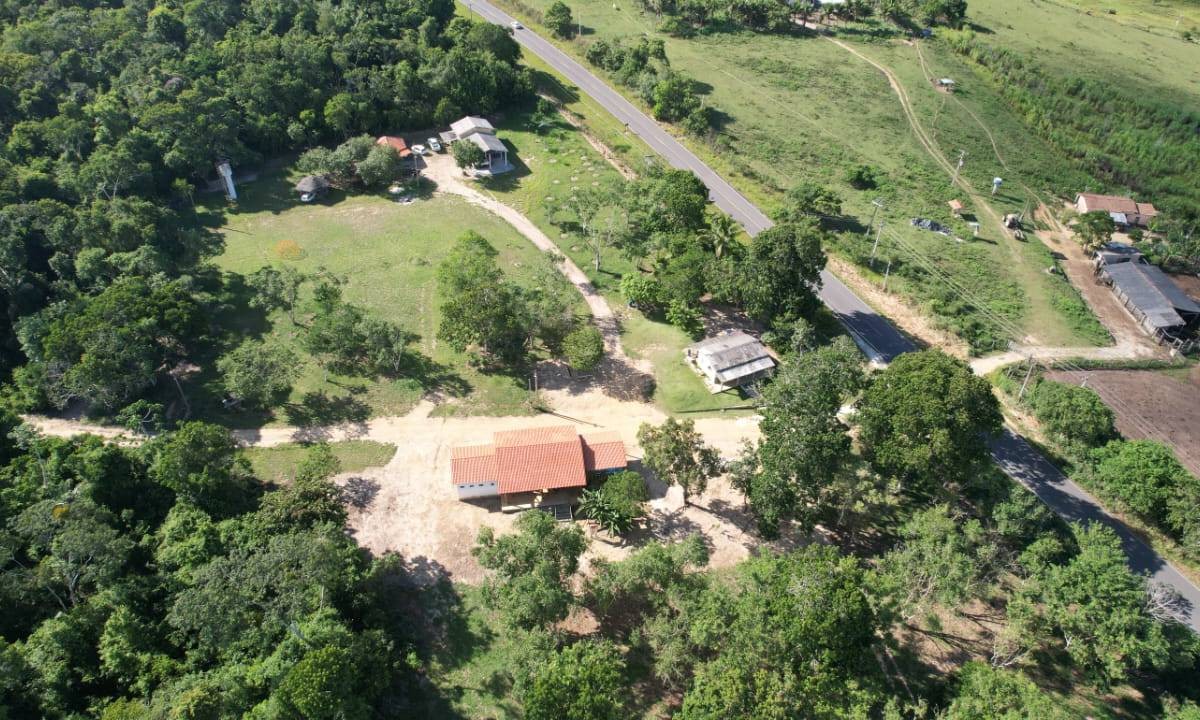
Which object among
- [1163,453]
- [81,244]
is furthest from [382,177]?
[1163,453]

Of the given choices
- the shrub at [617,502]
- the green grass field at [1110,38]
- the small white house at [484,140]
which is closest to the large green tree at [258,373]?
the shrub at [617,502]

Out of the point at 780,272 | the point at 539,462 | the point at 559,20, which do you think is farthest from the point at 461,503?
the point at 559,20

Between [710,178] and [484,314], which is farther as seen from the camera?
[710,178]

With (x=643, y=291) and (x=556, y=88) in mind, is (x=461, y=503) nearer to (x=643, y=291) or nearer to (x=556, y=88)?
(x=643, y=291)

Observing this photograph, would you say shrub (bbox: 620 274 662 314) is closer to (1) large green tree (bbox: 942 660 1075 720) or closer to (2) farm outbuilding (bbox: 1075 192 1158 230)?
(1) large green tree (bbox: 942 660 1075 720)

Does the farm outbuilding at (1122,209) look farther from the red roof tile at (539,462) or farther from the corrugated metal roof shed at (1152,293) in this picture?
the red roof tile at (539,462)

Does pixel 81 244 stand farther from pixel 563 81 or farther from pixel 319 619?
pixel 563 81

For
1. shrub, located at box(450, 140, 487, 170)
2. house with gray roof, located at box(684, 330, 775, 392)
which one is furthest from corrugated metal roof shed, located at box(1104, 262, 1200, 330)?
shrub, located at box(450, 140, 487, 170)
